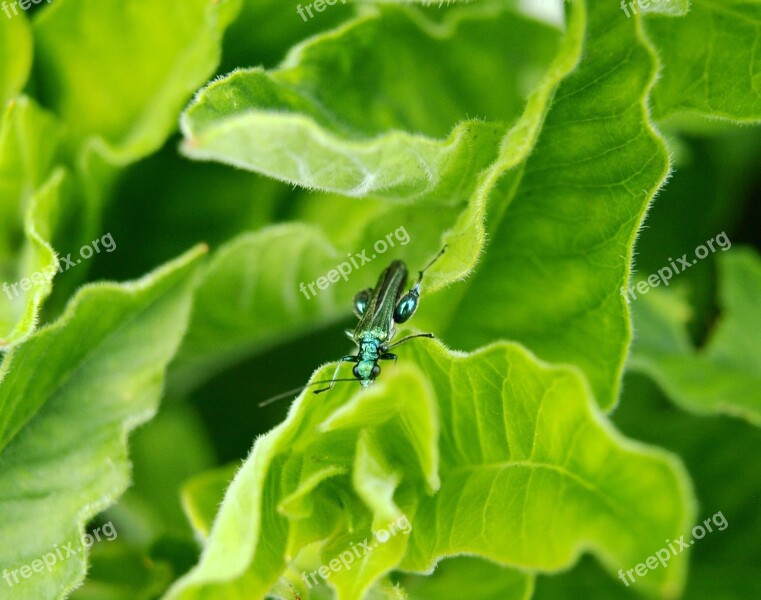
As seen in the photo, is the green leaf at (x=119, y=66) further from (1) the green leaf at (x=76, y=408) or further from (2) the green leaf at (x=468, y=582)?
(2) the green leaf at (x=468, y=582)

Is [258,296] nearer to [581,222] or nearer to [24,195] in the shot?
[24,195]

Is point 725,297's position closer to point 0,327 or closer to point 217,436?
point 217,436

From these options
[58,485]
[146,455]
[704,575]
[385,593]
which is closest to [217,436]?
[146,455]

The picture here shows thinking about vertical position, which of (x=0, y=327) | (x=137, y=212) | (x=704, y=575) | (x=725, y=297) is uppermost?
(x=137, y=212)

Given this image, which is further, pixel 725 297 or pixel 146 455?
pixel 146 455

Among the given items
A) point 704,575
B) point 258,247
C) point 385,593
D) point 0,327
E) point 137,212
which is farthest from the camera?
point 137,212

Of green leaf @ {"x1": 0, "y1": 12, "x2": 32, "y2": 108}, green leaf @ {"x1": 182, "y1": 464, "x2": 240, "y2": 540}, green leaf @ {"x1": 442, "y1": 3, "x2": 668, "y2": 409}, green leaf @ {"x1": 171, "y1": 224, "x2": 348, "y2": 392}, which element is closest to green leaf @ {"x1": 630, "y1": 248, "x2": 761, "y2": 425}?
green leaf @ {"x1": 442, "y1": 3, "x2": 668, "y2": 409}

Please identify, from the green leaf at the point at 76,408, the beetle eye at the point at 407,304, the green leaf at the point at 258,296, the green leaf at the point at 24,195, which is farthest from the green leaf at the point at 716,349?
the green leaf at the point at 24,195

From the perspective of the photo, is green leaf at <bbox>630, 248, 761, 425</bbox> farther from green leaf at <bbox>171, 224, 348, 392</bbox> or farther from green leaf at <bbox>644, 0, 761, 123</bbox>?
green leaf at <bbox>171, 224, 348, 392</bbox>
